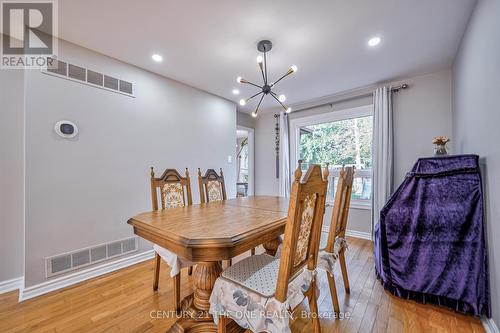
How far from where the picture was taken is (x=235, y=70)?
281 cm

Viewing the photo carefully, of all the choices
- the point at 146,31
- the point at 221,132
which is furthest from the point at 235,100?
the point at 146,31

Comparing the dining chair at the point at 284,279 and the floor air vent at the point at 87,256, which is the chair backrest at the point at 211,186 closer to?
the floor air vent at the point at 87,256

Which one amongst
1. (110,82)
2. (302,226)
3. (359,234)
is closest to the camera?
(302,226)

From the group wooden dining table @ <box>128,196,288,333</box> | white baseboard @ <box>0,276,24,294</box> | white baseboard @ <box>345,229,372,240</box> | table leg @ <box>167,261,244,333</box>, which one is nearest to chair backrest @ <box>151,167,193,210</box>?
wooden dining table @ <box>128,196,288,333</box>

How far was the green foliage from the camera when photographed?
138 inches

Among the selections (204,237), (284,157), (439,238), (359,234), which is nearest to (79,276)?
(204,237)

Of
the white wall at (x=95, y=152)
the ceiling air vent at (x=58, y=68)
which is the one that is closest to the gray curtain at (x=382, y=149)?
the white wall at (x=95, y=152)

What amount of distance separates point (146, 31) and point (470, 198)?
126 inches

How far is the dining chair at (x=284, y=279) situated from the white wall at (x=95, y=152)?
6.32ft

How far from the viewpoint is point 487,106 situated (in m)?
1.50

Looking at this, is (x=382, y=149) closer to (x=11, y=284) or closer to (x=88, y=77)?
(x=88, y=77)

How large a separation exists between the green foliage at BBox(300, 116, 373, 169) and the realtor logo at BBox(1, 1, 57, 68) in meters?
3.85

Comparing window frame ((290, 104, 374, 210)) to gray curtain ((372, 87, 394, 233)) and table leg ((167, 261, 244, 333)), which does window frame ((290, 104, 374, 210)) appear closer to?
gray curtain ((372, 87, 394, 233))

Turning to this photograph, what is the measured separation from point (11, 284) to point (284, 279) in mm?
2699
